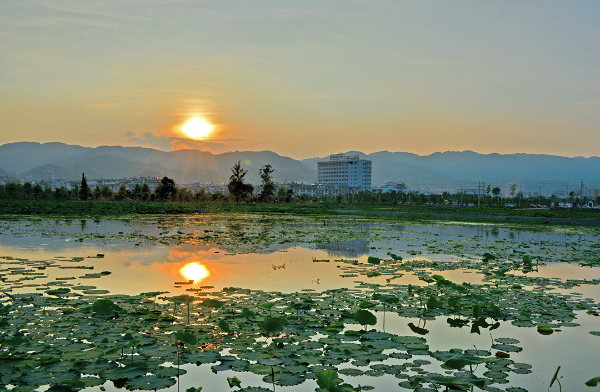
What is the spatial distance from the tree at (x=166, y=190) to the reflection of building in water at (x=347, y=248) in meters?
59.0

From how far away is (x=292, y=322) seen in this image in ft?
20.0

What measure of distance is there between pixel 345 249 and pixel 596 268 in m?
7.41

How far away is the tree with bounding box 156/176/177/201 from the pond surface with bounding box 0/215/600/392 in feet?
202

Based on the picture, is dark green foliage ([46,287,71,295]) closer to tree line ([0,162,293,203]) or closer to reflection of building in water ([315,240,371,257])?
reflection of building in water ([315,240,371,257])

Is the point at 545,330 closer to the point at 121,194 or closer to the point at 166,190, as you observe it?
the point at 166,190

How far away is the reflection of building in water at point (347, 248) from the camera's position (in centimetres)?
1415

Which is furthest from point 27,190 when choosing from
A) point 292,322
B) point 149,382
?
point 149,382

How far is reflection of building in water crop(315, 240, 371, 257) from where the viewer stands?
14.2 metres

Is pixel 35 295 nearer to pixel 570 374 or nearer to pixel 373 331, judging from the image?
pixel 373 331

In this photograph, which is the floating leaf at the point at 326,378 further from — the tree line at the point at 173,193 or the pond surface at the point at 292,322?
the tree line at the point at 173,193

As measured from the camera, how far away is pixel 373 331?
5.76 meters

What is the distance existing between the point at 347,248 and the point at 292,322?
31.5ft

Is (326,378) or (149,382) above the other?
(326,378)

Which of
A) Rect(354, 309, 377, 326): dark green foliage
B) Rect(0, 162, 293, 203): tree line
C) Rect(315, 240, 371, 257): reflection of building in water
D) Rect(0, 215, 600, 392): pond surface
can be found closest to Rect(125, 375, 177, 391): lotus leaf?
Rect(0, 215, 600, 392): pond surface
